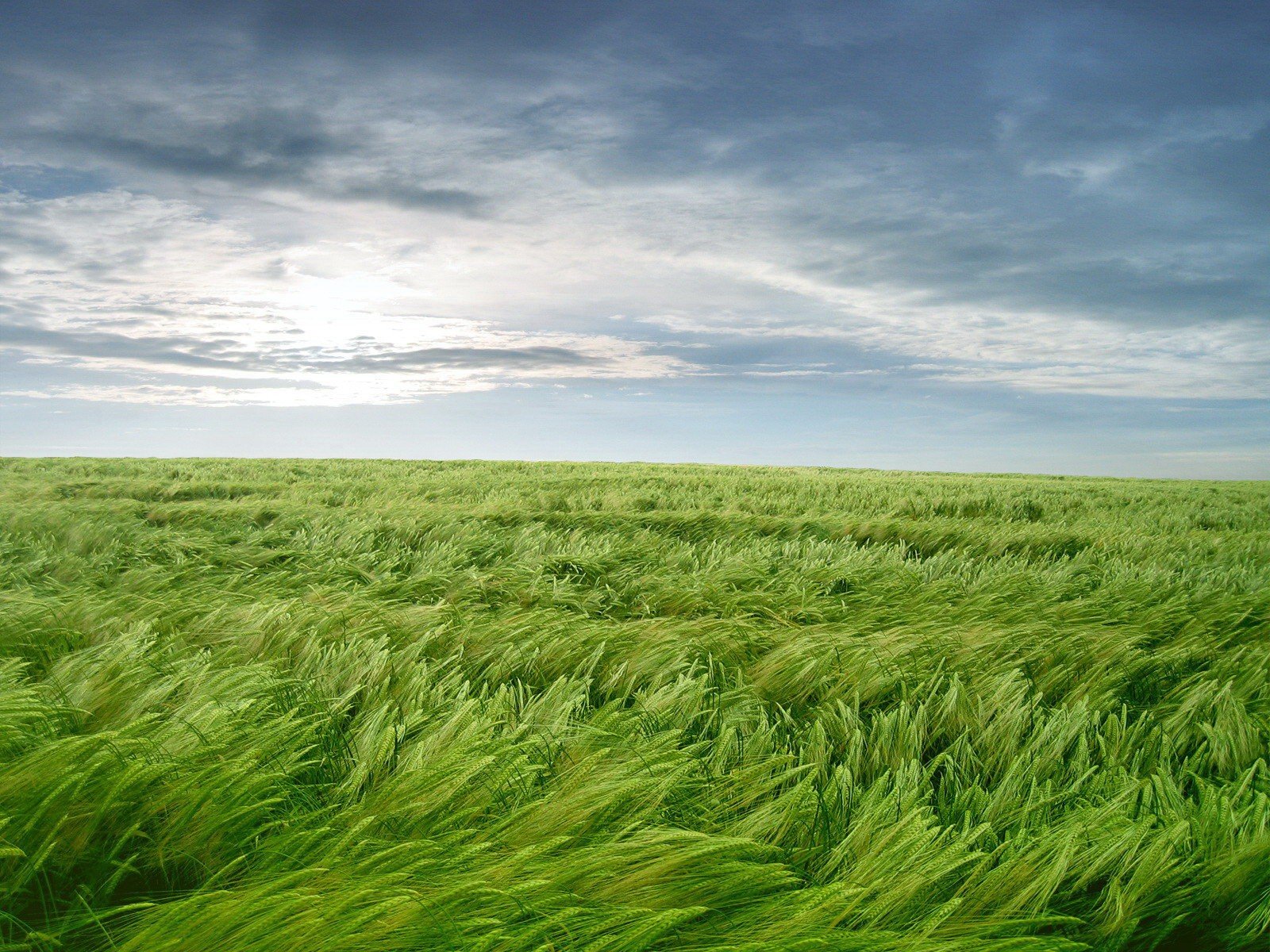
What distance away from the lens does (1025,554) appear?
16.7 feet

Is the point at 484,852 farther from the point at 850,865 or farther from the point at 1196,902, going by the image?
the point at 1196,902

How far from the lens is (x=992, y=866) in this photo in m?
1.35

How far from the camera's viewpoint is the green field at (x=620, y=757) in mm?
1129

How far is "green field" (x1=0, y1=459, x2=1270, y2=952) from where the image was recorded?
1.13m

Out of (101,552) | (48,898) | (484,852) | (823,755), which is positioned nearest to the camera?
(48,898)

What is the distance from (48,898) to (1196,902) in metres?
1.99

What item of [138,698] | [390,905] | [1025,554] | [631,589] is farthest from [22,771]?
[1025,554]

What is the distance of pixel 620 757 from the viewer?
1.65 m

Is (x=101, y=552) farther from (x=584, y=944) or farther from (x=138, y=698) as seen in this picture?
(x=584, y=944)

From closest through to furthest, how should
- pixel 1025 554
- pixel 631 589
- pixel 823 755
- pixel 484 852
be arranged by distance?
Answer: pixel 484 852, pixel 823 755, pixel 631 589, pixel 1025 554

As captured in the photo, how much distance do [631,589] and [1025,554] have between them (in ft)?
10.6

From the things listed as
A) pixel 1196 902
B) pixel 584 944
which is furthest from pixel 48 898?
pixel 1196 902

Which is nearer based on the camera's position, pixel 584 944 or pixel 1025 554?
pixel 584 944

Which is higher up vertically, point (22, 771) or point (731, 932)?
point (22, 771)
